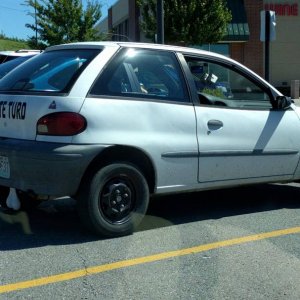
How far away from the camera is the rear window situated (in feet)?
16.3

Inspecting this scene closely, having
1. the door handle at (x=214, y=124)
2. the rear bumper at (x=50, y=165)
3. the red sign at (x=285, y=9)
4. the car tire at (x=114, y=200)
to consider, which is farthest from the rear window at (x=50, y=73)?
the red sign at (x=285, y=9)

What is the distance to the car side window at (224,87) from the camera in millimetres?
5684

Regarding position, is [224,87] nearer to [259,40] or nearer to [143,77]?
[143,77]

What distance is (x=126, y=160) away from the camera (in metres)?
5.07

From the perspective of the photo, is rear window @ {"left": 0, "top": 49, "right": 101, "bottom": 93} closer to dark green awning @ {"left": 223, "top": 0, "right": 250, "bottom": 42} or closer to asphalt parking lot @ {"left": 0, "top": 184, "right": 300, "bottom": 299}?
asphalt parking lot @ {"left": 0, "top": 184, "right": 300, "bottom": 299}

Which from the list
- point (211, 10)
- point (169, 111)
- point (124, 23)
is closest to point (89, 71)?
point (169, 111)

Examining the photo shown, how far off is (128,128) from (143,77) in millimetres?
603

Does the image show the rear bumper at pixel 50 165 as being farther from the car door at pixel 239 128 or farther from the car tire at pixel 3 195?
the car door at pixel 239 128

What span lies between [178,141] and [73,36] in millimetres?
23294

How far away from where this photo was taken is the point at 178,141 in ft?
17.3

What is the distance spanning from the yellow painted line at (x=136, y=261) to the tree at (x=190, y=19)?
15.6 metres

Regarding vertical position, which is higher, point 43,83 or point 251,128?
point 43,83

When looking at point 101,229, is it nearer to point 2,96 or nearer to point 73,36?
point 2,96

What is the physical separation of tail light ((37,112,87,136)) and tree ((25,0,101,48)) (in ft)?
76.6
